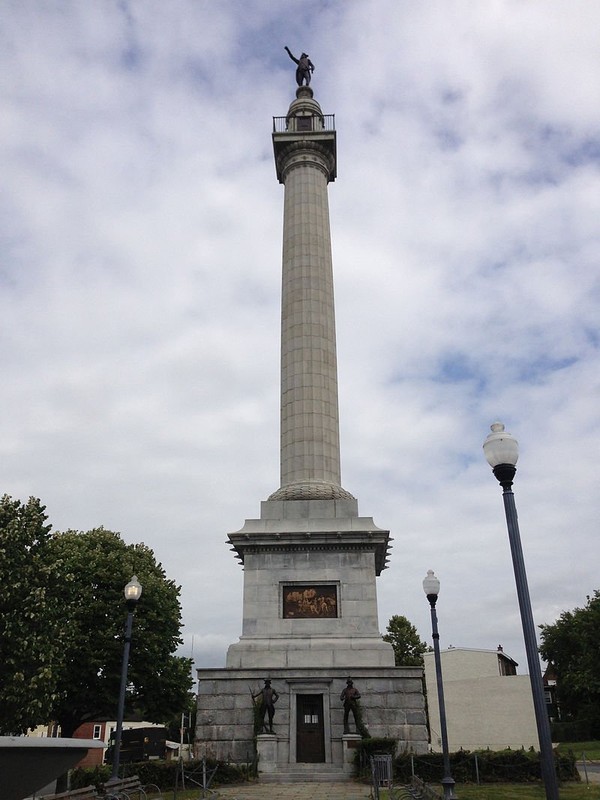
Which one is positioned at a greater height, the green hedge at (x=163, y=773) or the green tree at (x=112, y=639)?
the green tree at (x=112, y=639)

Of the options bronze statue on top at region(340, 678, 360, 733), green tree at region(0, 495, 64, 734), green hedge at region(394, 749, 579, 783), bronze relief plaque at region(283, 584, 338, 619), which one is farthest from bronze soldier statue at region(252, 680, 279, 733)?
green tree at region(0, 495, 64, 734)

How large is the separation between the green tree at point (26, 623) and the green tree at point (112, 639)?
214cm

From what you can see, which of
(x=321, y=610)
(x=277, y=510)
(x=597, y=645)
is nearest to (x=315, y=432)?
(x=277, y=510)

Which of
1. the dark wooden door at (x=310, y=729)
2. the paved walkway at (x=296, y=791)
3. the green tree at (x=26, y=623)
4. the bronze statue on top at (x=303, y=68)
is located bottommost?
the paved walkway at (x=296, y=791)

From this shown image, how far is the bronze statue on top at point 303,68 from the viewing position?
45.2m

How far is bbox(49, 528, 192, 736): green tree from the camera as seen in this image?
→ 33.8 m

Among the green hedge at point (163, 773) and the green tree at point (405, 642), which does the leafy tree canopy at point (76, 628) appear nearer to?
the green hedge at point (163, 773)

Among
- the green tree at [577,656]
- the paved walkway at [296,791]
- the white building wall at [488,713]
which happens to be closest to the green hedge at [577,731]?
the green tree at [577,656]

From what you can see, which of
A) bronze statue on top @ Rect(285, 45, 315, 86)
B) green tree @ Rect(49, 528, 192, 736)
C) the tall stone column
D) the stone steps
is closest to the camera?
the stone steps

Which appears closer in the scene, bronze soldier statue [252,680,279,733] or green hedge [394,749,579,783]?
green hedge [394,749,579,783]

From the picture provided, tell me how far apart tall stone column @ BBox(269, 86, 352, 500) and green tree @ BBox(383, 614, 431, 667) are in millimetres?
42762

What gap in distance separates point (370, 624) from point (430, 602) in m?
8.08

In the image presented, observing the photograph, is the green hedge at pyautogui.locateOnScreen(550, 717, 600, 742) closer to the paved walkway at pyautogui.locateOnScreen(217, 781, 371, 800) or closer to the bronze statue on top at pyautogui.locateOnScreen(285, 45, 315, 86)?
the paved walkway at pyautogui.locateOnScreen(217, 781, 371, 800)

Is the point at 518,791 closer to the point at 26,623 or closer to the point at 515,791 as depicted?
the point at 515,791
